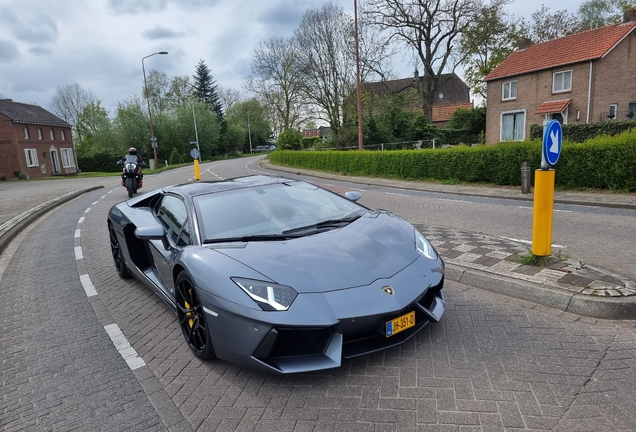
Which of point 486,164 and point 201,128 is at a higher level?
point 201,128

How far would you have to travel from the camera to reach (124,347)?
139 inches

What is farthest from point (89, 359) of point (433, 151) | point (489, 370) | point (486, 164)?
point (433, 151)

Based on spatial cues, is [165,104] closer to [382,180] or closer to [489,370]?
[382,180]

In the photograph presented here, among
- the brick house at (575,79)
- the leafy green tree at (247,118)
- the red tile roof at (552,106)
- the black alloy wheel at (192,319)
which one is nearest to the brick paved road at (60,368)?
the black alloy wheel at (192,319)

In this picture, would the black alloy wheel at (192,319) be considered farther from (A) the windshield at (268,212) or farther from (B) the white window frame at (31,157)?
(B) the white window frame at (31,157)

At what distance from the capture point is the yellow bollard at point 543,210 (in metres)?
4.31

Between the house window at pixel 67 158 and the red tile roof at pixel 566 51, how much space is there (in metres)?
46.4

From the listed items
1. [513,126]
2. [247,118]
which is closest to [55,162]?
[247,118]

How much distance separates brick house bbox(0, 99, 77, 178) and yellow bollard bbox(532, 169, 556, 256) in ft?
151

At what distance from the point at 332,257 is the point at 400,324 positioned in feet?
2.14

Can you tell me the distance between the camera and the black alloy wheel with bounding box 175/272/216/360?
3014mm

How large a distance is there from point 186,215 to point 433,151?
1405 centimetres

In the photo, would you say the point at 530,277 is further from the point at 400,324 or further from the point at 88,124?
the point at 88,124

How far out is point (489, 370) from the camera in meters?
2.73
